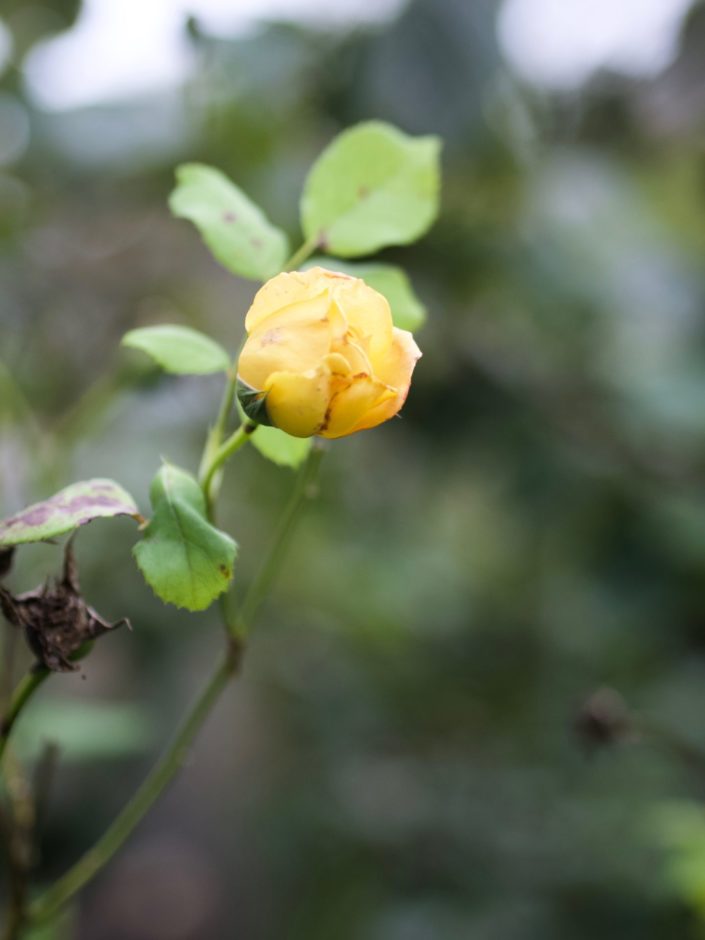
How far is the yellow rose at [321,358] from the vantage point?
29cm

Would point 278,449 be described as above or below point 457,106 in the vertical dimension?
above

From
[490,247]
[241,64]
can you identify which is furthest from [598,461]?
[241,64]

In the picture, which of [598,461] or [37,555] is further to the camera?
[598,461]

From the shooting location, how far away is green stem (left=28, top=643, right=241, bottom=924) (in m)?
0.39

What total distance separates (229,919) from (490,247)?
5.60ft

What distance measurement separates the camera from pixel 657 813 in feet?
3.59

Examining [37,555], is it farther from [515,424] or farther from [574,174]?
[574,174]

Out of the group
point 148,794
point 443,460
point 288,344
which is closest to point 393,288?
point 288,344

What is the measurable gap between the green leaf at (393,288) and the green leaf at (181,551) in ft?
0.46

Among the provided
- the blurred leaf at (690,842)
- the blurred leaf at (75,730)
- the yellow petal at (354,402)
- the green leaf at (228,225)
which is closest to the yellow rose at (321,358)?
the yellow petal at (354,402)

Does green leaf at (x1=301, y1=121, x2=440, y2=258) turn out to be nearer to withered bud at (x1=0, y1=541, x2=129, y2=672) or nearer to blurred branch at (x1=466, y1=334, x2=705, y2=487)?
withered bud at (x1=0, y1=541, x2=129, y2=672)

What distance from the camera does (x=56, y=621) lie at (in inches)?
12.8

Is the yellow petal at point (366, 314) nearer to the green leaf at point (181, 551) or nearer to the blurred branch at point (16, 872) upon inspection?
the green leaf at point (181, 551)

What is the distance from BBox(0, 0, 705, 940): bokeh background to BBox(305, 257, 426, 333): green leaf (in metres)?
0.60
